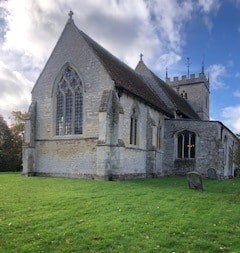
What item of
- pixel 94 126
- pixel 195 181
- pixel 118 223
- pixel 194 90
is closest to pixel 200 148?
pixel 94 126

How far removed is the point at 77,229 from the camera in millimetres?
8039

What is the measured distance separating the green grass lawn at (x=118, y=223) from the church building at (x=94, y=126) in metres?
7.72

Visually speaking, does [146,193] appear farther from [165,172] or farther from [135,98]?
[165,172]

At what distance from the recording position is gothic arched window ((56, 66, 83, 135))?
→ 22.0m

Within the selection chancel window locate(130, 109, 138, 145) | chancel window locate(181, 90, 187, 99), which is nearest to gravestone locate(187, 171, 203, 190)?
chancel window locate(130, 109, 138, 145)

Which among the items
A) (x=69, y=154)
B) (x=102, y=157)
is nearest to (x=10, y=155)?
(x=69, y=154)

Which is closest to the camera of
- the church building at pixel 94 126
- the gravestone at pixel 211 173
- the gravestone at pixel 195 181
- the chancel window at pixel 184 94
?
the gravestone at pixel 195 181

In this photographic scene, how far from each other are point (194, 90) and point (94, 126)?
28.3 meters

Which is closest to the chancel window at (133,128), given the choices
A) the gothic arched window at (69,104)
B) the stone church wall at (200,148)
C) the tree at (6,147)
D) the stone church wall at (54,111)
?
the stone church wall at (54,111)

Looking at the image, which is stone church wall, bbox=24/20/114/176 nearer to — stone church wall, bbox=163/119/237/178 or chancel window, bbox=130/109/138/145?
chancel window, bbox=130/109/138/145

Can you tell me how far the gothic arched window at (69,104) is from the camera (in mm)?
22016

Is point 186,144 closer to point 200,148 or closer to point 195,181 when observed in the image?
point 200,148

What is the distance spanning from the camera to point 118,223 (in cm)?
852

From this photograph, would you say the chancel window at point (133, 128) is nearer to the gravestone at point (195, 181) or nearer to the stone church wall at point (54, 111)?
the stone church wall at point (54, 111)
